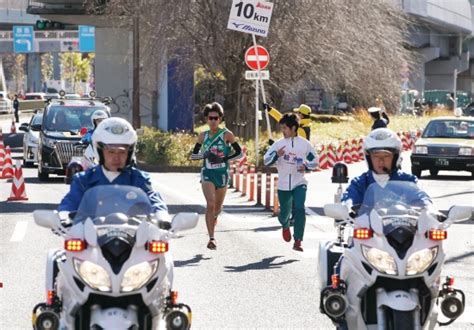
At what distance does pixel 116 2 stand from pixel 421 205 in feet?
110

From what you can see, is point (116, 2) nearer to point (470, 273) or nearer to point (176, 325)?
point (470, 273)

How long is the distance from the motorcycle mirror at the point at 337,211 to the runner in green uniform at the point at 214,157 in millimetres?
7317

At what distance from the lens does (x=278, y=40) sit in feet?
124

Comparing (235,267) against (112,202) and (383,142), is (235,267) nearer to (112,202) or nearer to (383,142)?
(383,142)

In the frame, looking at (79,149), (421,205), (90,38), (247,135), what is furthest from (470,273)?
(90,38)

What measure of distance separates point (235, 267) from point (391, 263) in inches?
266

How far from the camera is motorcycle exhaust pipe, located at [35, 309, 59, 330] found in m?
7.62

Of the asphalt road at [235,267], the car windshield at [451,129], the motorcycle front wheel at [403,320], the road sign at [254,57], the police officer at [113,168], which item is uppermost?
the road sign at [254,57]

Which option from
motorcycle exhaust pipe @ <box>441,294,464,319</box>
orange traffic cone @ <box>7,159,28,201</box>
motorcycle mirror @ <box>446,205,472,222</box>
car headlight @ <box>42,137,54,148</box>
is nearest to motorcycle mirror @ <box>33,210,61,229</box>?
motorcycle mirror @ <box>446,205,472,222</box>

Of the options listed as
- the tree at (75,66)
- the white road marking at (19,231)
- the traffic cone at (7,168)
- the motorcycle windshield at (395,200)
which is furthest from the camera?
the tree at (75,66)

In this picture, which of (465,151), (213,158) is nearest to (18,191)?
(213,158)

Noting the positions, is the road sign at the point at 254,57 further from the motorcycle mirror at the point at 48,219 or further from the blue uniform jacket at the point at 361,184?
the motorcycle mirror at the point at 48,219

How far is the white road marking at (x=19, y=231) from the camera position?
17250 mm

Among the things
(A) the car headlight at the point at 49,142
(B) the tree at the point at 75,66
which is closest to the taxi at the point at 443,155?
(A) the car headlight at the point at 49,142
